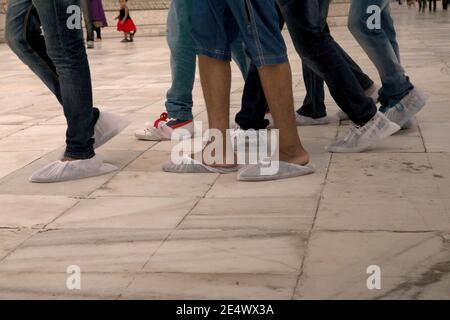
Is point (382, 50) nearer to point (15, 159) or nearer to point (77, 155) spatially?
point (77, 155)

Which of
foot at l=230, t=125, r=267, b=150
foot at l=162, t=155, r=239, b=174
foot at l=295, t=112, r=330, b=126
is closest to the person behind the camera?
foot at l=162, t=155, r=239, b=174

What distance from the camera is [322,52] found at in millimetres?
4031

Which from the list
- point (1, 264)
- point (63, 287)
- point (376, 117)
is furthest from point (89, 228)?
point (376, 117)

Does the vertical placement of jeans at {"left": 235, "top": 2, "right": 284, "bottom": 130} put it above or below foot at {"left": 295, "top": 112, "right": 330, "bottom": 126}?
above

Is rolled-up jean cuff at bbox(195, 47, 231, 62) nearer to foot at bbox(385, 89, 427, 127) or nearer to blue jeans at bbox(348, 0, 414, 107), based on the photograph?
blue jeans at bbox(348, 0, 414, 107)

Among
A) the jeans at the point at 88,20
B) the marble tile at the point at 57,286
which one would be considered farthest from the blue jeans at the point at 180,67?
the jeans at the point at 88,20

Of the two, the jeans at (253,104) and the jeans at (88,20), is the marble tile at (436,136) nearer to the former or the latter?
the jeans at (253,104)

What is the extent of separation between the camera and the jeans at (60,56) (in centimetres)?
384

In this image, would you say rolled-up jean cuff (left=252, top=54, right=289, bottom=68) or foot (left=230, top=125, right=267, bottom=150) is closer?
rolled-up jean cuff (left=252, top=54, right=289, bottom=68)

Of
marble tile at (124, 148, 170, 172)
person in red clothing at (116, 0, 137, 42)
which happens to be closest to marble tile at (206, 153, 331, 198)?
marble tile at (124, 148, 170, 172)

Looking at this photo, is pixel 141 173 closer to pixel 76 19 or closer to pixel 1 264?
pixel 76 19

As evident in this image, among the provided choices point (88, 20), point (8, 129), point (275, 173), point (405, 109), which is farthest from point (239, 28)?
point (88, 20)

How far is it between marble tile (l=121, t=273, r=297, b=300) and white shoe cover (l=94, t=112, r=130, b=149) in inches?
73.0

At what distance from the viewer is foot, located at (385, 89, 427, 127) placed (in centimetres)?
474
